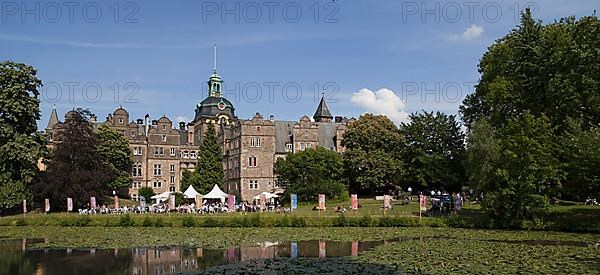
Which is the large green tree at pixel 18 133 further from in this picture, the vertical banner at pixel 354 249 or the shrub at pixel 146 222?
the vertical banner at pixel 354 249

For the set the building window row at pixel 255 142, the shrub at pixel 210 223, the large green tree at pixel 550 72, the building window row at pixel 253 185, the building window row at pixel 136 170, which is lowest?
the shrub at pixel 210 223

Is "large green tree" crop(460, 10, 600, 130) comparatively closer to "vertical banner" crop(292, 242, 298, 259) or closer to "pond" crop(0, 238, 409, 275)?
"pond" crop(0, 238, 409, 275)

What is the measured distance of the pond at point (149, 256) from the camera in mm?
19000

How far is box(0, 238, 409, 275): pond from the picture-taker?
19000 mm

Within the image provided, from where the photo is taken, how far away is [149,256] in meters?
22.3

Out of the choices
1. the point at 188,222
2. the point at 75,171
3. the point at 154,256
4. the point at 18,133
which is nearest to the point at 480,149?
the point at 188,222

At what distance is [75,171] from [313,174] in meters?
23.1

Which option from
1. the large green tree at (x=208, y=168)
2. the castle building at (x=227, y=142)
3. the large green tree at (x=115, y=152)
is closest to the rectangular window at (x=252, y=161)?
the castle building at (x=227, y=142)

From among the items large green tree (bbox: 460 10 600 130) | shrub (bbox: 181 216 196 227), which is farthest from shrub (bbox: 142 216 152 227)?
large green tree (bbox: 460 10 600 130)

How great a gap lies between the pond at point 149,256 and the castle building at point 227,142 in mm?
44265

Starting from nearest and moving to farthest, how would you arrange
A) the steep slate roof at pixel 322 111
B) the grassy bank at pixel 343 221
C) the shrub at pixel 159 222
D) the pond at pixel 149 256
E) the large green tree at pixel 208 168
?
the pond at pixel 149 256 < the grassy bank at pixel 343 221 < the shrub at pixel 159 222 < the large green tree at pixel 208 168 < the steep slate roof at pixel 322 111

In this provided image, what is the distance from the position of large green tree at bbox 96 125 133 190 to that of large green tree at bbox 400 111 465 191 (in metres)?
33.6

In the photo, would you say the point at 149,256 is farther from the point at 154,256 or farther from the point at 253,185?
the point at 253,185

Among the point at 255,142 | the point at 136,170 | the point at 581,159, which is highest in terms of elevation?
the point at 255,142
